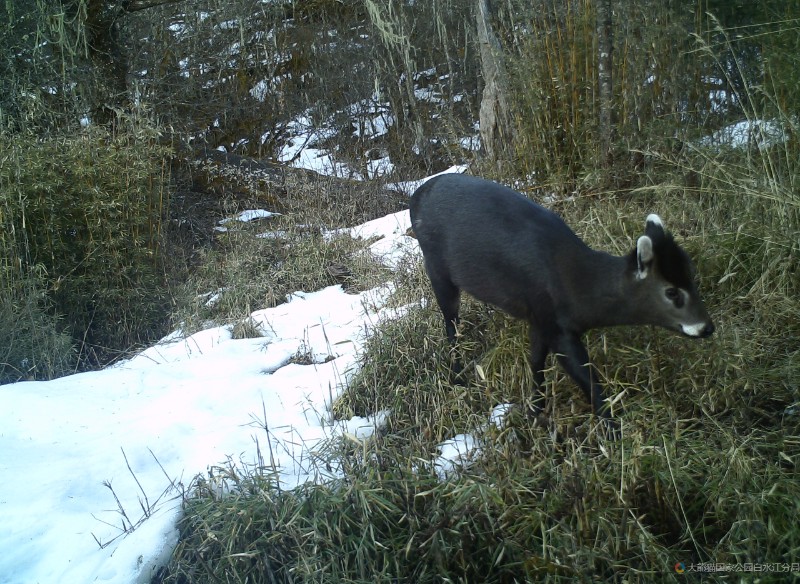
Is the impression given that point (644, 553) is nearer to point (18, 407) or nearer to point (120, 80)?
point (18, 407)

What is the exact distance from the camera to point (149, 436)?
3.68 metres

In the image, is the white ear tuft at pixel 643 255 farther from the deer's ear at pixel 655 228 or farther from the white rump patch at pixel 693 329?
the white rump patch at pixel 693 329

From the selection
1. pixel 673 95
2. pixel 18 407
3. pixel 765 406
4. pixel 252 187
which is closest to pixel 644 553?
pixel 765 406

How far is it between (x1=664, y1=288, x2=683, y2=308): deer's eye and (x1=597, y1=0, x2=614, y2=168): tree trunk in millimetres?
2560

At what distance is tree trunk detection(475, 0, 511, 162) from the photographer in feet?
21.3

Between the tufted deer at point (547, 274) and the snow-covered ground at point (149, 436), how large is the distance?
2.09 feet

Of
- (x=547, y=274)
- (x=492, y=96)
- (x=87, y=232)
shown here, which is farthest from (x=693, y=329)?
(x=87, y=232)

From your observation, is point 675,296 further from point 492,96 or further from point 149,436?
point 492,96

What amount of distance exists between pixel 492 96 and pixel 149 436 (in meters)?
4.95

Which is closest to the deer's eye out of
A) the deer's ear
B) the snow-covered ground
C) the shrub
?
the deer's ear

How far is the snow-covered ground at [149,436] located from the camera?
9.53ft

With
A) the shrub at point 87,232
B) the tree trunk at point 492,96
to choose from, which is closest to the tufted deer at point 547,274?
the tree trunk at point 492,96

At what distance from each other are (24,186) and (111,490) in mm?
3531

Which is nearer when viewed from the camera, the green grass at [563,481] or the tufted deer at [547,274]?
the green grass at [563,481]
